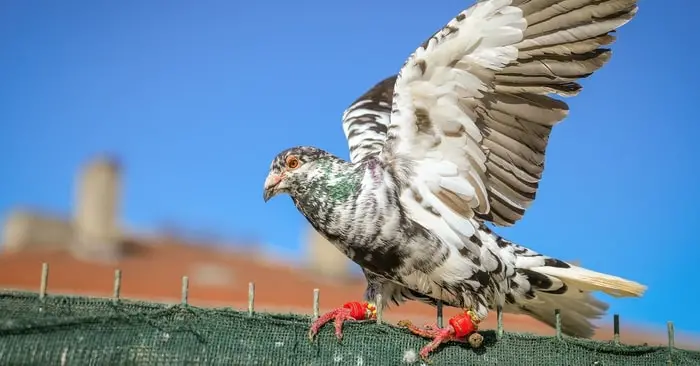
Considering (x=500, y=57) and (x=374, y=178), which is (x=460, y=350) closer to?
(x=374, y=178)

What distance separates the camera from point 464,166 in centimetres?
360

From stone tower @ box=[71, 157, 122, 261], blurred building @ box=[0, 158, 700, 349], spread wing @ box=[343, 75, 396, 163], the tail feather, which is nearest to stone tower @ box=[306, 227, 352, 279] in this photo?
blurred building @ box=[0, 158, 700, 349]

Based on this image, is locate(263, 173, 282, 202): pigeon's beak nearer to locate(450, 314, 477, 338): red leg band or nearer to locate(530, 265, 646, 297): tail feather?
locate(450, 314, 477, 338): red leg band

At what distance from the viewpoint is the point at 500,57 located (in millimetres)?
3389

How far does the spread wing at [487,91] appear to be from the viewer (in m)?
3.37

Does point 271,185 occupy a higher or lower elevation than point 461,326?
higher

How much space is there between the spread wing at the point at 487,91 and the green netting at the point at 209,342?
0.70 m

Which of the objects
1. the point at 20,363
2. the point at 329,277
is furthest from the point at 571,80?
the point at 329,277

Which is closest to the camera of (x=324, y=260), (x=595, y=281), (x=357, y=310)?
(x=357, y=310)

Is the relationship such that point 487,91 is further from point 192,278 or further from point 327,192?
point 192,278

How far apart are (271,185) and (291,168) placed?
0.12 metres

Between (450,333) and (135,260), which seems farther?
(135,260)

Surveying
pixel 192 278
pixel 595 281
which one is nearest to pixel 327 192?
pixel 595 281

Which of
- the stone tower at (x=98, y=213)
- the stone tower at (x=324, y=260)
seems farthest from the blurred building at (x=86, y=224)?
the stone tower at (x=324, y=260)
